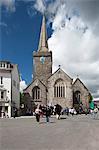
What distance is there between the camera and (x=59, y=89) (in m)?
98.0

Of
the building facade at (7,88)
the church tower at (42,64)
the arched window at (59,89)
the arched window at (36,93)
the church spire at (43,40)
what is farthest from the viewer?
the church spire at (43,40)

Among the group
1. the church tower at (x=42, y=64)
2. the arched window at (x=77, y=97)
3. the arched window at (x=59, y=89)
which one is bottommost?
the arched window at (x=77, y=97)

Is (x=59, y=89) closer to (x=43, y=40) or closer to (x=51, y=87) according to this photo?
(x=51, y=87)

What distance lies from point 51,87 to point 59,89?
246cm

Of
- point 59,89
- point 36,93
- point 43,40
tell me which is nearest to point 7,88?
point 36,93

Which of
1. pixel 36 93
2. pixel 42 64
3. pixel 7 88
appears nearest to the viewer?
pixel 7 88

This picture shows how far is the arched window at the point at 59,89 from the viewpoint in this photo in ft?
318

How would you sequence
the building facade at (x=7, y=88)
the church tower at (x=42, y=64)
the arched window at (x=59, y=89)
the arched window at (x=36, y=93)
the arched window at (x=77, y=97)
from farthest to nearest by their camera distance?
1. the church tower at (x=42, y=64)
2. the arched window at (x=77, y=97)
3. the arched window at (x=59, y=89)
4. the arched window at (x=36, y=93)
5. the building facade at (x=7, y=88)

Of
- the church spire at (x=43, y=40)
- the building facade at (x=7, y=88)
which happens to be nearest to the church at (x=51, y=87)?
the church spire at (x=43, y=40)

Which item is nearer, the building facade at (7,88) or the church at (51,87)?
the building facade at (7,88)

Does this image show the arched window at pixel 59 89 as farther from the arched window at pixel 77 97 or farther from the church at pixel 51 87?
the arched window at pixel 77 97

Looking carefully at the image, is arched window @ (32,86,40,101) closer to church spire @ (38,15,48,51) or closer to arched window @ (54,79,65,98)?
arched window @ (54,79,65,98)

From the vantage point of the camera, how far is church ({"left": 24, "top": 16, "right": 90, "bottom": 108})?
96.2m

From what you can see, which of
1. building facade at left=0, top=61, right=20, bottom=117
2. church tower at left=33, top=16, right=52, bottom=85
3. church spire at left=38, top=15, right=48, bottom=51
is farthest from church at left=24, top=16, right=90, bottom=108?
building facade at left=0, top=61, right=20, bottom=117
